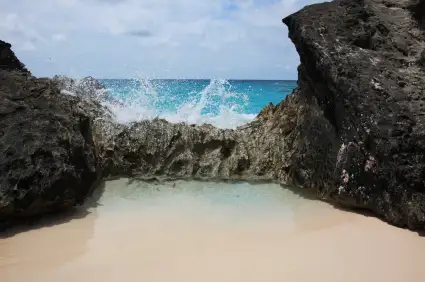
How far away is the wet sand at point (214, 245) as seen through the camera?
8.17 ft

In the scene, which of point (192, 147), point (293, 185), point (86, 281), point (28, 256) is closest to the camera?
point (86, 281)

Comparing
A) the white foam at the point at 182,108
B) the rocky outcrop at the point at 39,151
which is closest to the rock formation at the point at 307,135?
the rocky outcrop at the point at 39,151

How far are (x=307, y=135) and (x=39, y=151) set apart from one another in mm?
2483

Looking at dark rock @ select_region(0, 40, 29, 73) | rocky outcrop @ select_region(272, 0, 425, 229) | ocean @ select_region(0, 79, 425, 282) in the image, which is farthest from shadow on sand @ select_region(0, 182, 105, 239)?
rocky outcrop @ select_region(272, 0, 425, 229)

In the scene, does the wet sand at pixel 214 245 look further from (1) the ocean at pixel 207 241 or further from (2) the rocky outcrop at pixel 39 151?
(2) the rocky outcrop at pixel 39 151

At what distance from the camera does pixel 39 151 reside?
353 centimetres

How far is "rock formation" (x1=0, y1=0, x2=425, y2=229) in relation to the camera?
3.37m

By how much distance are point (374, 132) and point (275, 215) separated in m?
1.04

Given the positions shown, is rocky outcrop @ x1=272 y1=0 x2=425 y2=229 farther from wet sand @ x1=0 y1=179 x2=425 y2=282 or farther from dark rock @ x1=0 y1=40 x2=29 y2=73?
dark rock @ x1=0 y1=40 x2=29 y2=73

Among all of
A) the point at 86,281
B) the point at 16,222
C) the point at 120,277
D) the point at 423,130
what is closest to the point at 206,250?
the point at 120,277

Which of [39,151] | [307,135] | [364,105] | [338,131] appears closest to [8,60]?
[39,151]

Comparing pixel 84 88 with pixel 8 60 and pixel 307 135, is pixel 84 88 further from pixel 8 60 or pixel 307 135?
pixel 307 135

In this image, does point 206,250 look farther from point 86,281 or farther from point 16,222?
point 16,222

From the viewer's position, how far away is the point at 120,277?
2449 millimetres
